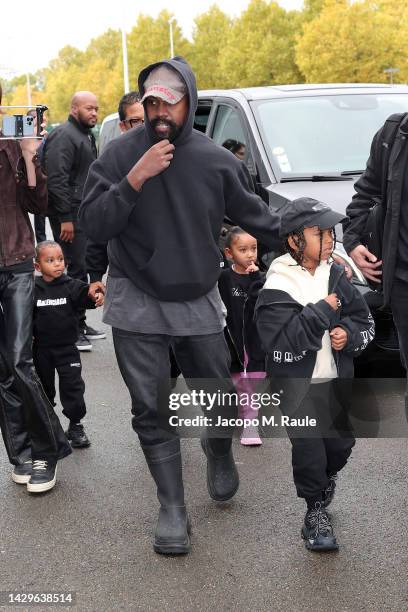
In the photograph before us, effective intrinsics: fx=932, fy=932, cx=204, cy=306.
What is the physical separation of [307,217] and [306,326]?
45cm

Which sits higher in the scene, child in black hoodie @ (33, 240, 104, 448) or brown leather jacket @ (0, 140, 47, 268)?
brown leather jacket @ (0, 140, 47, 268)

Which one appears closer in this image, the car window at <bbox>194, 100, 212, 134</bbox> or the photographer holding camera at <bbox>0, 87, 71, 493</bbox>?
the photographer holding camera at <bbox>0, 87, 71, 493</bbox>

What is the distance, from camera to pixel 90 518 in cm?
420

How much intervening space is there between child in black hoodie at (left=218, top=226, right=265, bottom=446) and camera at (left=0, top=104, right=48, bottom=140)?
4.76ft

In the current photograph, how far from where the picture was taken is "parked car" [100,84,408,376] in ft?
20.2

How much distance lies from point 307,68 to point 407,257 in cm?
4905

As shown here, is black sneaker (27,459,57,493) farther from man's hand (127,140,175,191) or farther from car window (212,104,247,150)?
car window (212,104,247,150)

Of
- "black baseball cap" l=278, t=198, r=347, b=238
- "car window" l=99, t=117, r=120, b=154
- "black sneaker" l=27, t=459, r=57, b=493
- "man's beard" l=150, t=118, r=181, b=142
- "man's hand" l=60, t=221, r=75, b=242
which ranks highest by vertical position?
"man's beard" l=150, t=118, r=181, b=142

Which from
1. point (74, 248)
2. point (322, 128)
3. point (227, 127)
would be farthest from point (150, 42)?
point (322, 128)

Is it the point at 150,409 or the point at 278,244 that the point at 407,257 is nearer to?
the point at 278,244

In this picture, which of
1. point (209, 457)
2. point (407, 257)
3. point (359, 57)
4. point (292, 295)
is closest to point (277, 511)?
point (209, 457)

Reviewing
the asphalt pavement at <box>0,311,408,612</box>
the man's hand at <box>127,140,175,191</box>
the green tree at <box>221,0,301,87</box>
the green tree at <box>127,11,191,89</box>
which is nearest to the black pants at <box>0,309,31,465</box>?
the asphalt pavement at <box>0,311,408,612</box>

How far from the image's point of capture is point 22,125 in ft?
13.6

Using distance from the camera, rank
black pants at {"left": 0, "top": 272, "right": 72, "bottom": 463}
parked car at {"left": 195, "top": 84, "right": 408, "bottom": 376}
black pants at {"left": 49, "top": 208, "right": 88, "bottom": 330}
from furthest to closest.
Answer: black pants at {"left": 49, "top": 208, "right": 88, "bottom": 330}
parked car at {"left": 195, "top": 84, "right": 408, "bottom": 376}
black pants at {"left": 0, "top": 272, "right": 72, "bottom": 463}
